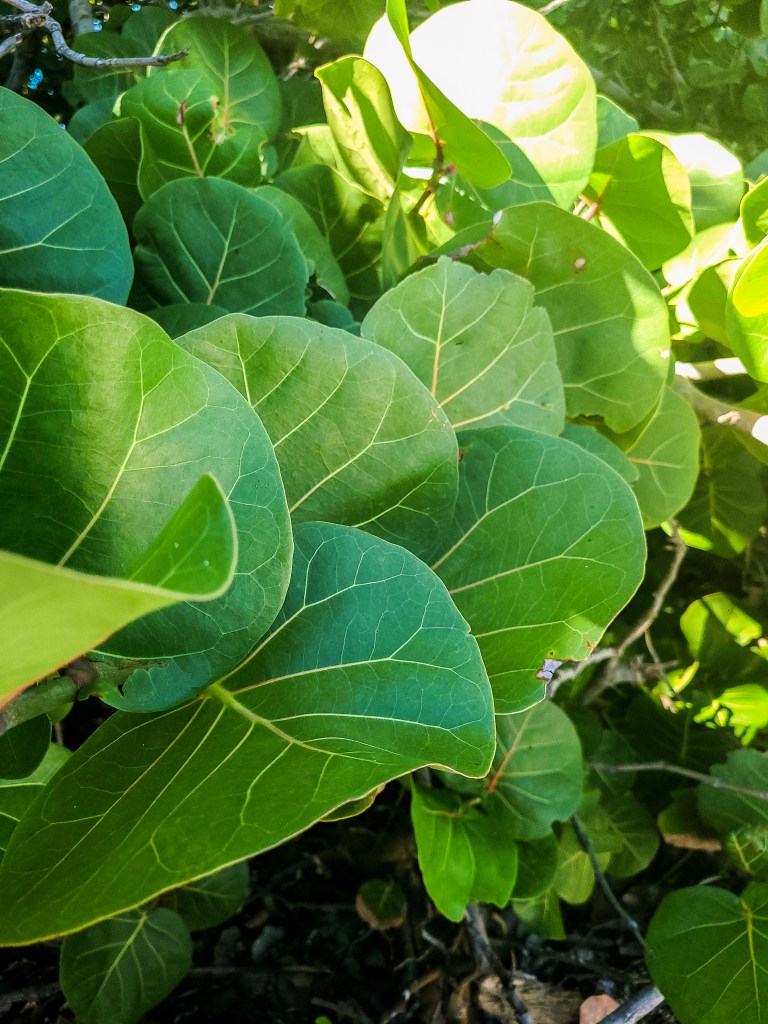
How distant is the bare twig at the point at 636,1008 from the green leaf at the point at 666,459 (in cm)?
45

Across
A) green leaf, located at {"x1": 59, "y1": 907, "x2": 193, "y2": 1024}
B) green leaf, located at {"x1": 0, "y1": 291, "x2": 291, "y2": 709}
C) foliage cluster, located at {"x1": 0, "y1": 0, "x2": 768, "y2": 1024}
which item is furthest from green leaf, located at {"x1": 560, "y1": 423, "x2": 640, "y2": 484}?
green leaf, located at {"x1": 59, "y1": 907, "x2": 193, "y2": 1024}

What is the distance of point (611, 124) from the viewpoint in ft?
2.41

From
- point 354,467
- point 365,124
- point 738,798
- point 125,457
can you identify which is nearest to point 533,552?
point 354,467

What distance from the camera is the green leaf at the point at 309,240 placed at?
1.96 ft

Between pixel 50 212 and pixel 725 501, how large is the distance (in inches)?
35.2

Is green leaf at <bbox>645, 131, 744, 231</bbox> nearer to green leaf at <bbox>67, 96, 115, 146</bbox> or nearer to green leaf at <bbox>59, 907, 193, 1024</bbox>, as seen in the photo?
green leaf at <bbox>67, 96, 115, 146</bbox>

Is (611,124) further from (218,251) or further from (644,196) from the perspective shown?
(218,251)

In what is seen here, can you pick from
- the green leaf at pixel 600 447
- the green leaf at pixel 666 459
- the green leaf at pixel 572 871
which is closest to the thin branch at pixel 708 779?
the green leaf at pixel 572 871

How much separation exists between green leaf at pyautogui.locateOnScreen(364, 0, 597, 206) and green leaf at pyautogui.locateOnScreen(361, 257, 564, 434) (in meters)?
0.13

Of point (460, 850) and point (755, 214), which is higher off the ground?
point (755, 214)

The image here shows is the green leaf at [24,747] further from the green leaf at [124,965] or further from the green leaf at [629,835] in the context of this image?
the green leaf at [629,835]

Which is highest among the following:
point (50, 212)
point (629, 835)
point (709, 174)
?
point (50, 212)

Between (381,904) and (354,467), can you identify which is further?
(381,904)

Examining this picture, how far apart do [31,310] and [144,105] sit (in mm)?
391
